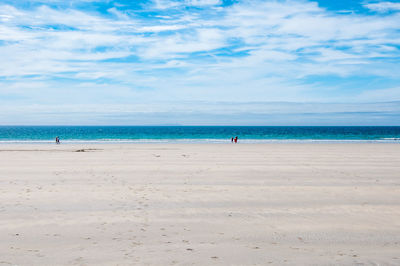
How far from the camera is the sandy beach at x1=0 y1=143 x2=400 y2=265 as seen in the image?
18.7 ft

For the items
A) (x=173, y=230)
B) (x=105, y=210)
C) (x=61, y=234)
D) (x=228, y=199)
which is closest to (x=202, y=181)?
(x=228, y=199)

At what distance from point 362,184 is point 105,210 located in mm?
9278

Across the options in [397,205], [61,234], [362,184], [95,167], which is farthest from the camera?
[95,167]

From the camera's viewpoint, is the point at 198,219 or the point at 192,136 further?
the point at 192,136

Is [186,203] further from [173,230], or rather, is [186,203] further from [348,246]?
[348,246]

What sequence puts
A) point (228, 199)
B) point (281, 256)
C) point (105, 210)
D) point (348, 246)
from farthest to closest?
point (228, 199)
point (105, 210)
point (348, 246)
point (281, 256)

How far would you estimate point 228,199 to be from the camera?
9852mm

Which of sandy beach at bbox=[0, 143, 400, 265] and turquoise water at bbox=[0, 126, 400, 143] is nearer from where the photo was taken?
sandy beach at bbox=[0, 143, 400, 265]

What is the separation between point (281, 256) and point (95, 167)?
12.8 m

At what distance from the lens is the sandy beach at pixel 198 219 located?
5.70m

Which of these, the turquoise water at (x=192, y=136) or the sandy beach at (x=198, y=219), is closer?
the sandy beach at (x=198, y=219)

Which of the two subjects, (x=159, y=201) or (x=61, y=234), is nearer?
(x=61, y=234)

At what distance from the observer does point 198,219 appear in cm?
784

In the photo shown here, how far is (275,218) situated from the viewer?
26.0ft
